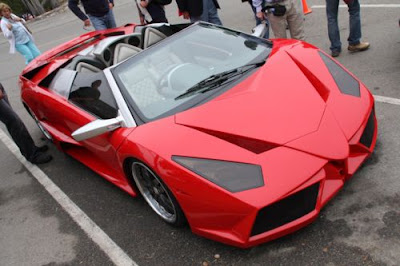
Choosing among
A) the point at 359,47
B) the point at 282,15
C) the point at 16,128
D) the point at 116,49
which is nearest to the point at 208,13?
the point at 282,15

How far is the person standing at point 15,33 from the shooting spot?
663cm

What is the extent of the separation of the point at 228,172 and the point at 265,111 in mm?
527

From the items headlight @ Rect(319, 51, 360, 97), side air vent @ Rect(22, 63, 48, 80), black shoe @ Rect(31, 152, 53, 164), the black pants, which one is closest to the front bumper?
headlight @ Rect(319, 51, 360, 97)

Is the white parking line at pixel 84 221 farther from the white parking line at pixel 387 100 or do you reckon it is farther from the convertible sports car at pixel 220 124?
the white parking line at pixel 387 100

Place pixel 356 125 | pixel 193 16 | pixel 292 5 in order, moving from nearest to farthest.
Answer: pixel 356 125
pixel 292 5
pixel 193 16

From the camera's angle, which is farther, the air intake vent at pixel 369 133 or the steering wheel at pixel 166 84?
the steering wheel at pixel 166 84

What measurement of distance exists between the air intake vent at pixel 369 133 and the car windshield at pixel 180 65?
3.00 feet

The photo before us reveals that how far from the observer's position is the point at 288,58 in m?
2.96

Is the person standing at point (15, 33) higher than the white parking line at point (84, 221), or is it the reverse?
the person standing at point (15, 33)

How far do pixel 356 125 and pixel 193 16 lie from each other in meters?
3.53

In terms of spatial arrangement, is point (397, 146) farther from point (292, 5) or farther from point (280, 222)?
point (292, 5)

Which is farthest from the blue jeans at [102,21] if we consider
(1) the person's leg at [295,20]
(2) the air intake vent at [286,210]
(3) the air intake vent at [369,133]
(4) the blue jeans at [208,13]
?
(2) the air intake vent at [286,210]

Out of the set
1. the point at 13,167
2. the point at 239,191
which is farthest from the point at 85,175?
the point at 239,191

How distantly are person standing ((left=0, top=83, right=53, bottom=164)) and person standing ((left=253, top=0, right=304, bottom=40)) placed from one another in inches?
120
